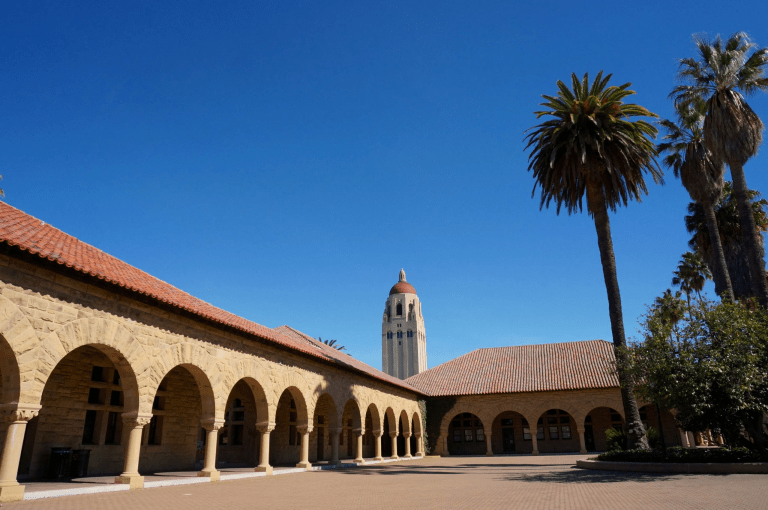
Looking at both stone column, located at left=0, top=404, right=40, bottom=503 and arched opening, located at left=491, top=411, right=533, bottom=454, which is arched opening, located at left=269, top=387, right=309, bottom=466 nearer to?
stone column, located at left=0, top=404, right=40, bottom=503

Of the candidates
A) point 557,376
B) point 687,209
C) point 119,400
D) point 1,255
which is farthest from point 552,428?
point 1,255

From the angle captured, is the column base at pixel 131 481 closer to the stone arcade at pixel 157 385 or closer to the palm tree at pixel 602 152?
the stone arcade at pixel 157 385

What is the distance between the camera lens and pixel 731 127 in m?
20.5

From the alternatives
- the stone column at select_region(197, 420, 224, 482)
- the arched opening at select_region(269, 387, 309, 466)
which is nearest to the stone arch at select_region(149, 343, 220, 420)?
the stone column at select_region(197, 420, 224, 482)

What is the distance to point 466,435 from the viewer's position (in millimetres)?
37812

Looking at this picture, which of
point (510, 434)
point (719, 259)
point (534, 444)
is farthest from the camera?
point (510, 434)

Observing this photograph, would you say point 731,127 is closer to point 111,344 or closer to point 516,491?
point 516,491

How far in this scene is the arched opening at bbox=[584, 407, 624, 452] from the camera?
114ft

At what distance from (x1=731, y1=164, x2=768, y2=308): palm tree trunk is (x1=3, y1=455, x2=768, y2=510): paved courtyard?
9.06 m

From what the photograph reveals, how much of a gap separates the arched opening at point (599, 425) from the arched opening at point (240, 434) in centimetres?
2343

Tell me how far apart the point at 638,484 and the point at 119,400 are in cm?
1500

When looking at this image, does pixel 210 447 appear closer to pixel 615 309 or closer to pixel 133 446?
pixel 133 446

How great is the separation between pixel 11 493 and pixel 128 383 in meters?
3.45

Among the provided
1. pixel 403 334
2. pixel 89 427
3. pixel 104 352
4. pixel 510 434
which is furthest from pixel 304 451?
pixel 403 334
